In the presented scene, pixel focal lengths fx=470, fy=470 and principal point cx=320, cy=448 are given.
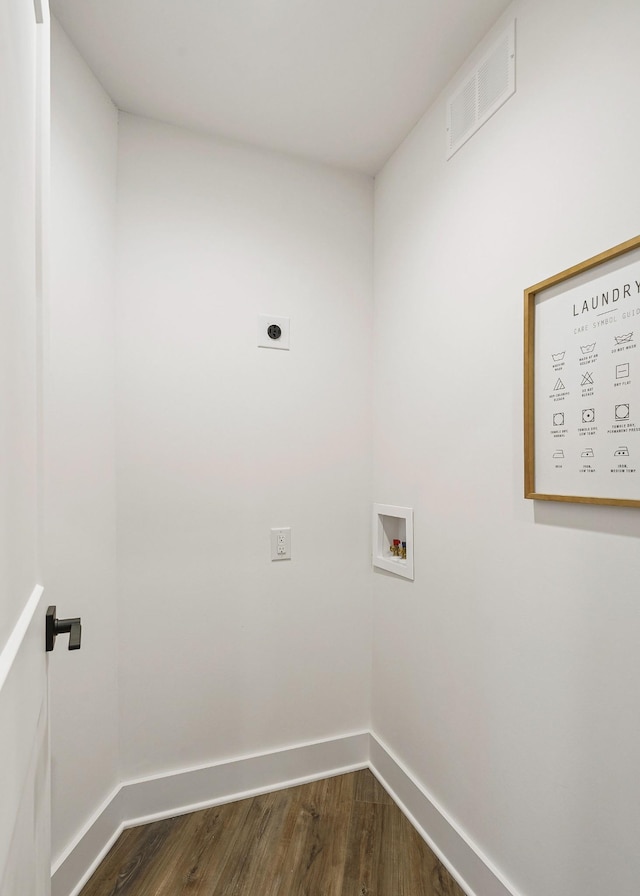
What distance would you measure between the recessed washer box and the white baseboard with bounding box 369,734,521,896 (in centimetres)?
75

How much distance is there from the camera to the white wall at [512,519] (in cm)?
104

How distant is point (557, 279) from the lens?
117 cm

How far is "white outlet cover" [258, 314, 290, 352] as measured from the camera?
1947mm

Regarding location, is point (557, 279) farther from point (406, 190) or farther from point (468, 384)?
point (406, 190)

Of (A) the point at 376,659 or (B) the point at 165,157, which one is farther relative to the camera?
(A) the point at 376,659

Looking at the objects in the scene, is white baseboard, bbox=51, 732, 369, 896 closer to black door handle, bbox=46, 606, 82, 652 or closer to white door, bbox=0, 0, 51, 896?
white door, bbox=0, 0, 51, 896

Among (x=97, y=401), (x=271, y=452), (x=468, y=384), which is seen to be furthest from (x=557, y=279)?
(x=97, y=401)

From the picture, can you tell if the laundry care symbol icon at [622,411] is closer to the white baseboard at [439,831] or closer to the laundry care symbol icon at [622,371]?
the laundry care symbol icon at [622,371]

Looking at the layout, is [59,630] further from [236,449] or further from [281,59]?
[281,59]

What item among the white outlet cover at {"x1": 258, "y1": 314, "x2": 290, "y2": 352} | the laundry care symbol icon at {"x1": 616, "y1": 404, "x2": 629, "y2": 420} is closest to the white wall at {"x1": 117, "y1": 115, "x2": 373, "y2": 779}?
the white outlet cover at {"x1": 258, "y1": 314, "x2": 290, "y2": 352}

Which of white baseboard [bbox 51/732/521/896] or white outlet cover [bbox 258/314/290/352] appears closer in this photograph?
white baseboard [bbox 51/732/521/896]

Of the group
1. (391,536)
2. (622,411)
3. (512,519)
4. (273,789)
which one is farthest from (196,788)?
(622,411)

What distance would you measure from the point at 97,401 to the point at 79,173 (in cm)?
73

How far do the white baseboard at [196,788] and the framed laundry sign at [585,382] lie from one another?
4.92 ft
